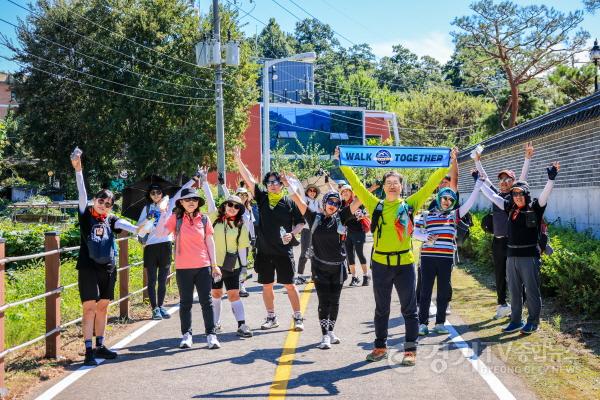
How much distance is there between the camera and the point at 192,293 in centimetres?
798

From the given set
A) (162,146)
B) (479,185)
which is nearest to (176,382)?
(479,185)

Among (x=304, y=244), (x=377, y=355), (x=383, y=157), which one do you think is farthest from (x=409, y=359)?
(x=304, y=244)

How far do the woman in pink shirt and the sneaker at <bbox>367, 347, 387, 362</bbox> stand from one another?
1867 mm

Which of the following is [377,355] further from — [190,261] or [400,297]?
[190,261]

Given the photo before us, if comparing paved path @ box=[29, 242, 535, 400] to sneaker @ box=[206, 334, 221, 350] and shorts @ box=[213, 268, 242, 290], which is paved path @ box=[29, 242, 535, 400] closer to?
sneaker @ box=[206, 334, 221, 350]

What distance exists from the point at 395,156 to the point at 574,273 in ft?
16.3

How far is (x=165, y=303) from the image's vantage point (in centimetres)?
1147

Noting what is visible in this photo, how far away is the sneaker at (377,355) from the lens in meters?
7.14

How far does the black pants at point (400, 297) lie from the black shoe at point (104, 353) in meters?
2.95

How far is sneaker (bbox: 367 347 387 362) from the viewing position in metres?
7.14

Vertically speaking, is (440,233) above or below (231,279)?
above

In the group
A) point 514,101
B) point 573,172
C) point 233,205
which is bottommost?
point 233,205

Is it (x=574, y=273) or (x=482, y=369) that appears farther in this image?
(x=574, y=273)

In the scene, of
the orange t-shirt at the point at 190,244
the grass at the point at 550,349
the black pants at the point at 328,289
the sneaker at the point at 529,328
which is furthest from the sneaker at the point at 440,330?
the orange t-shirt at the point at 190,244
